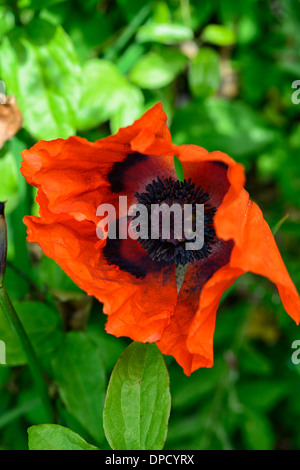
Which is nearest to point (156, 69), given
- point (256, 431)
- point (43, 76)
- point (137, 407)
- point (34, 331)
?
point (43, 76)

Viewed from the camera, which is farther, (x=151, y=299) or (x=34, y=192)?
(x=34, y=192)

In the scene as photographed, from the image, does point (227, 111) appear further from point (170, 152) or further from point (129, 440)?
point (129, 440)

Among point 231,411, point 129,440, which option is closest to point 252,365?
point 231,411

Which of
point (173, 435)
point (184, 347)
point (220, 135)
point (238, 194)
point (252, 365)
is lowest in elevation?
point (173, 435)

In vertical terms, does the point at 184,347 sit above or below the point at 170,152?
below

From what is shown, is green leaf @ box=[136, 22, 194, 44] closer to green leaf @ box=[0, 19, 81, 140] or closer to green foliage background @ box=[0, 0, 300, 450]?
green foliage background @ box=[0, 0, 300, 450]
